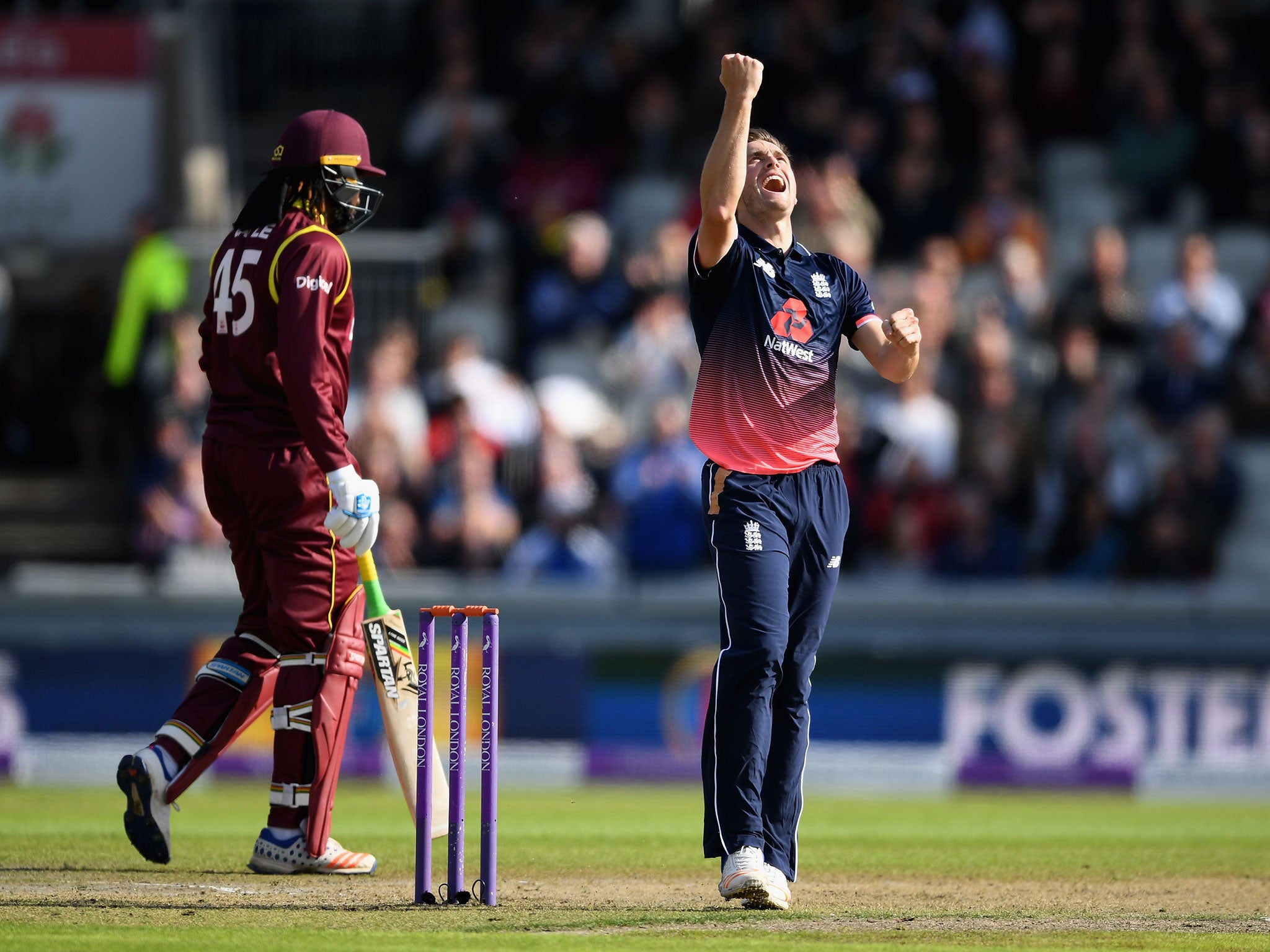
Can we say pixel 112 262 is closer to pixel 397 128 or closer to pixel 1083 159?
pixel 397 128

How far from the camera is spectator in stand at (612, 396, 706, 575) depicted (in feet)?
45.1

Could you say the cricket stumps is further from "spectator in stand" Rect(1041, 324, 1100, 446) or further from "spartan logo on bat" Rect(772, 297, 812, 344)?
"spectator in stand" Rect(1041, 324, 1100, 446)

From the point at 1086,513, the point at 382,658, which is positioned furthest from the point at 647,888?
the point at 1086,513

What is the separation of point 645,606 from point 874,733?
1.82m

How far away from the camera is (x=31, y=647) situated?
1326 centimetres

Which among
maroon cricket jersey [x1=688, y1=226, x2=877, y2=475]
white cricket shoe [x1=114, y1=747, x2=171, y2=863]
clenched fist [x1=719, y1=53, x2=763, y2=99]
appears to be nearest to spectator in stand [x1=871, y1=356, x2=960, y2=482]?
maroon cricket jersey [x1=688, y1=226, x2=877, y2=475]

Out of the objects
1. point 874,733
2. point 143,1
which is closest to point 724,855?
point 874,733

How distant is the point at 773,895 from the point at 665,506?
7.60 meters

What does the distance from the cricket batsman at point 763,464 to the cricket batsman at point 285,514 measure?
4.36 ft

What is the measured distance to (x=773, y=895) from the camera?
6238mm

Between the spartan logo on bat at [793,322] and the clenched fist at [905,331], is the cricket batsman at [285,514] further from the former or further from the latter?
the clenched fist at [905,331]

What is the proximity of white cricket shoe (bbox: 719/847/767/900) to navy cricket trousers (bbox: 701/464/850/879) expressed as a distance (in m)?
0.04

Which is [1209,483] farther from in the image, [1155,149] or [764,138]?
[764,138]

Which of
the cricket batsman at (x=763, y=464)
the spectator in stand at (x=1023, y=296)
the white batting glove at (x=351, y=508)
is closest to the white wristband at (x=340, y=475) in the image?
the white batting glove at (x=351, y=508)
